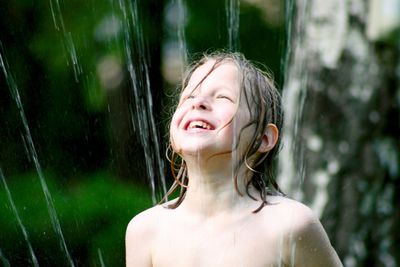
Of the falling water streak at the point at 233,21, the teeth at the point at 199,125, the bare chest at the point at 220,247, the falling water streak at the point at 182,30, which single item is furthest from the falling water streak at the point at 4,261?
the teeth at the point at 199,125

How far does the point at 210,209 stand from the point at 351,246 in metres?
1.86

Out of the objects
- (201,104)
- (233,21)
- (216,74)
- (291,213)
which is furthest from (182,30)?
(291,213)

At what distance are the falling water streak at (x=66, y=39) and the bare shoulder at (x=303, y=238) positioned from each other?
3498 mm

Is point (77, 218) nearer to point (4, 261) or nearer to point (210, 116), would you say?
point (4, 261)

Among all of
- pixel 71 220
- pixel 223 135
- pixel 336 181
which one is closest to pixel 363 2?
pixel 336 181

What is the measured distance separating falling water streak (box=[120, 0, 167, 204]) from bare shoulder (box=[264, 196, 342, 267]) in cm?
308

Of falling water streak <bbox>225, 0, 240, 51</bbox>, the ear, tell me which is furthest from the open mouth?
falling water streak <bbox>225, 0, 240, 51</bbox>

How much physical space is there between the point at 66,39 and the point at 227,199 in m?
3.45

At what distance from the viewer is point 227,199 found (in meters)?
2.57

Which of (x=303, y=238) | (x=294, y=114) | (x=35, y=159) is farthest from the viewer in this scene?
(x=35, y=159)

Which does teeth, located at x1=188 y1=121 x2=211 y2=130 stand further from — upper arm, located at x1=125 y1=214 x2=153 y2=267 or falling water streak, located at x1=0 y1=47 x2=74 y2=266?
falling water streak, located at x1=0 y1=47 x2=74 y2=266

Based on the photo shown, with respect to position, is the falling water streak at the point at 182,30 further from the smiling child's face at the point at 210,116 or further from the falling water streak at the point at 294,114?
the smiling child's face at the point at 210,116

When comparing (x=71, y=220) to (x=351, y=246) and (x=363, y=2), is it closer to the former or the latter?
(x=351, y=246)

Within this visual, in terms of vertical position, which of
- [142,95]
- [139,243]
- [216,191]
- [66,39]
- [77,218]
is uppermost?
[216,191]
